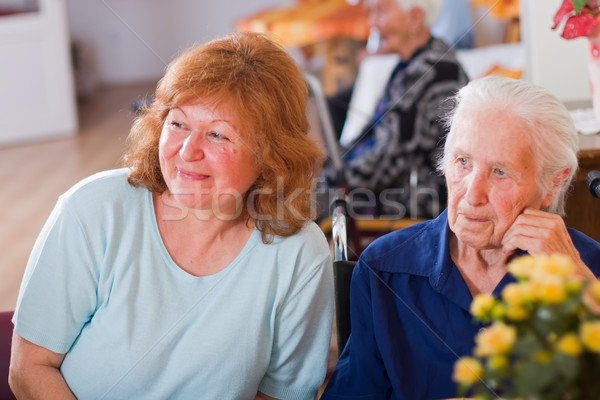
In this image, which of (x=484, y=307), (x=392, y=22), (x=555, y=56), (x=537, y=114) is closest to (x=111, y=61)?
(x=392, y=22)

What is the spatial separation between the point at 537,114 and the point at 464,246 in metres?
0.27

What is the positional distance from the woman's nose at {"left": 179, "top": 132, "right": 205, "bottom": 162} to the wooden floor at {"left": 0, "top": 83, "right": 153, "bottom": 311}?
5.95 feet

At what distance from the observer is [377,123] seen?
2.78 m

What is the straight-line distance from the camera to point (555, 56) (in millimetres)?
2346

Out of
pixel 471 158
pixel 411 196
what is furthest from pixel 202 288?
pixel 411 196

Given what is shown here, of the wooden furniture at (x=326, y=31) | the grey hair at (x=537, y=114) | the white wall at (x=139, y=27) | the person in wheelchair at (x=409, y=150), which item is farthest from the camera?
the white wall at (x=139, y=27)

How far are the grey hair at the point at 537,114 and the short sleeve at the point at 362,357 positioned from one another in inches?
11.9

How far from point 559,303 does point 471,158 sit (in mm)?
605

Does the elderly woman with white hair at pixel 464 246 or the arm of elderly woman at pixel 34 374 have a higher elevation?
the elderly woman with white hair at pixel 464 246

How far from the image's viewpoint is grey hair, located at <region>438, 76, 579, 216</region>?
48.5 inches

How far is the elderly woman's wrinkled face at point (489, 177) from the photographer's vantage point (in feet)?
4.05

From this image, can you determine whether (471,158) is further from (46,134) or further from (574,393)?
(46,134)

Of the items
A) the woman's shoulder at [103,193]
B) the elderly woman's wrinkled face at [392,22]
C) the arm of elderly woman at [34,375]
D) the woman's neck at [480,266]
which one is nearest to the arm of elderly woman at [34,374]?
the arm of elderly woman at [34,375]

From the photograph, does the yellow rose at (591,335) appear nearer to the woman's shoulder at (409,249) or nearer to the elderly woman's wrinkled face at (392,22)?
the woman's shoulder at (409,249)
